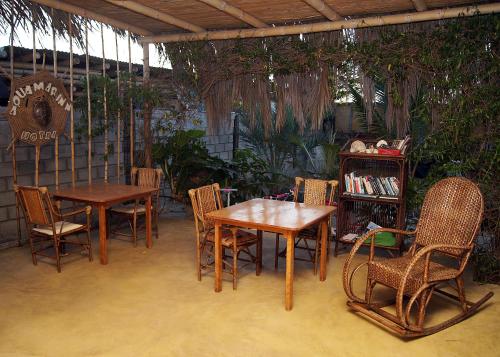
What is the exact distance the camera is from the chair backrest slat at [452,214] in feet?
12.4

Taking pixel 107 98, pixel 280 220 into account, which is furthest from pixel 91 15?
pixel 280 220

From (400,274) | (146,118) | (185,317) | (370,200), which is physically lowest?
(185,317)

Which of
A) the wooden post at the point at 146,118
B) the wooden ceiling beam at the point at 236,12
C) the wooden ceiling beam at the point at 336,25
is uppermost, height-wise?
the wooden ceiling beam at the point at 236,12

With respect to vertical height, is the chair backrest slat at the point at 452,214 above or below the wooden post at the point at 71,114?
below

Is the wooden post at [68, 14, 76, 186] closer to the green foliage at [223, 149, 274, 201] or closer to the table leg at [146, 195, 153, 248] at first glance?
the table leg at [146, 195, 153, 248]

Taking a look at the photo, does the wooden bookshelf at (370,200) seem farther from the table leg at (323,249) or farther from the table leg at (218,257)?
the table leg at (218,257)

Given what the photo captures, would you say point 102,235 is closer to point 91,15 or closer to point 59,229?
point 59,229

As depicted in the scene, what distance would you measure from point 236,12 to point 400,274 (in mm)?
3300

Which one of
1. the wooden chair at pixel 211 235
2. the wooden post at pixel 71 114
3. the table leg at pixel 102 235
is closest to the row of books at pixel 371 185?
the wooden chair at pixel 211 235

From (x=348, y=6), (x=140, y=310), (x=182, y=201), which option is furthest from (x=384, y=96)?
(x=140, y=310)

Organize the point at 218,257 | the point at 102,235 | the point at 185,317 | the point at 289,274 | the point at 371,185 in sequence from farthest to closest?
the point at 371,185 → the point at 102,235 → the point at 218,257 → the point at 289,274 → the point at 185,317

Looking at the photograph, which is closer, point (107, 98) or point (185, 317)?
point (185, 317)

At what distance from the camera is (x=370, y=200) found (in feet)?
17.0

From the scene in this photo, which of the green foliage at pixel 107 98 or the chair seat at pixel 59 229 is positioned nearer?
the chair seat at pixel 59 229
